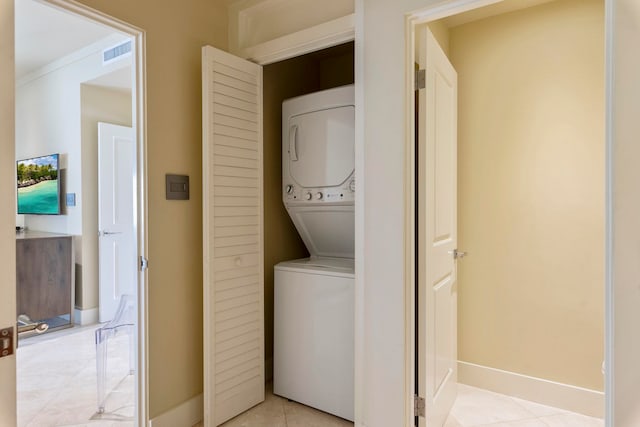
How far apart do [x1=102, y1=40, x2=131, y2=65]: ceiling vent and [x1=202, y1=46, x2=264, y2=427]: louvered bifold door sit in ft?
5.87

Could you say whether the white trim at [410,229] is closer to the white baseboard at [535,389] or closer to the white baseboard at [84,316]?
the white baseboard at [535,389]

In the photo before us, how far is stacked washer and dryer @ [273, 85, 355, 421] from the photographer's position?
2.14 metres

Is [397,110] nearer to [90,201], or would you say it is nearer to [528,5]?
[528,5]

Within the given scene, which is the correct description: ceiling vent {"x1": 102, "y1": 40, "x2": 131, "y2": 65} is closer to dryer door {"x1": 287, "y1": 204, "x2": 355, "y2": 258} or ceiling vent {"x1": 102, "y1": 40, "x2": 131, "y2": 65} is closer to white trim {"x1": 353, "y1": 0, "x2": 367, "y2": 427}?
dryer door {"x1": 287, "y1": 204, "x2": 355, "y2": 258}

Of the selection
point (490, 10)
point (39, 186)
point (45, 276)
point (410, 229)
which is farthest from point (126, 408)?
point (490, 10)

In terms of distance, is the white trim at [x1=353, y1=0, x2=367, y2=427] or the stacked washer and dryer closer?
the white trim at [x1=353, y1=0, x2=367, y2=427]

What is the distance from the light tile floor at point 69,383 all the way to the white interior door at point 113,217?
514 mm

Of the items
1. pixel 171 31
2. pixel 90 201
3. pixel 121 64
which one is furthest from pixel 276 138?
pixel 90 201

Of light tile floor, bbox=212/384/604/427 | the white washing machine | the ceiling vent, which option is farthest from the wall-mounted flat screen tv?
light tile floor, bbox=212/384/604/427

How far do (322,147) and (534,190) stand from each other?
1374mm

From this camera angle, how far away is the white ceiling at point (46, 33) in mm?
2799

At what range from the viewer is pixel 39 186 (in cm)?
426

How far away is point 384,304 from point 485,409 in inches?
43.9

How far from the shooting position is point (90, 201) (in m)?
4.03
